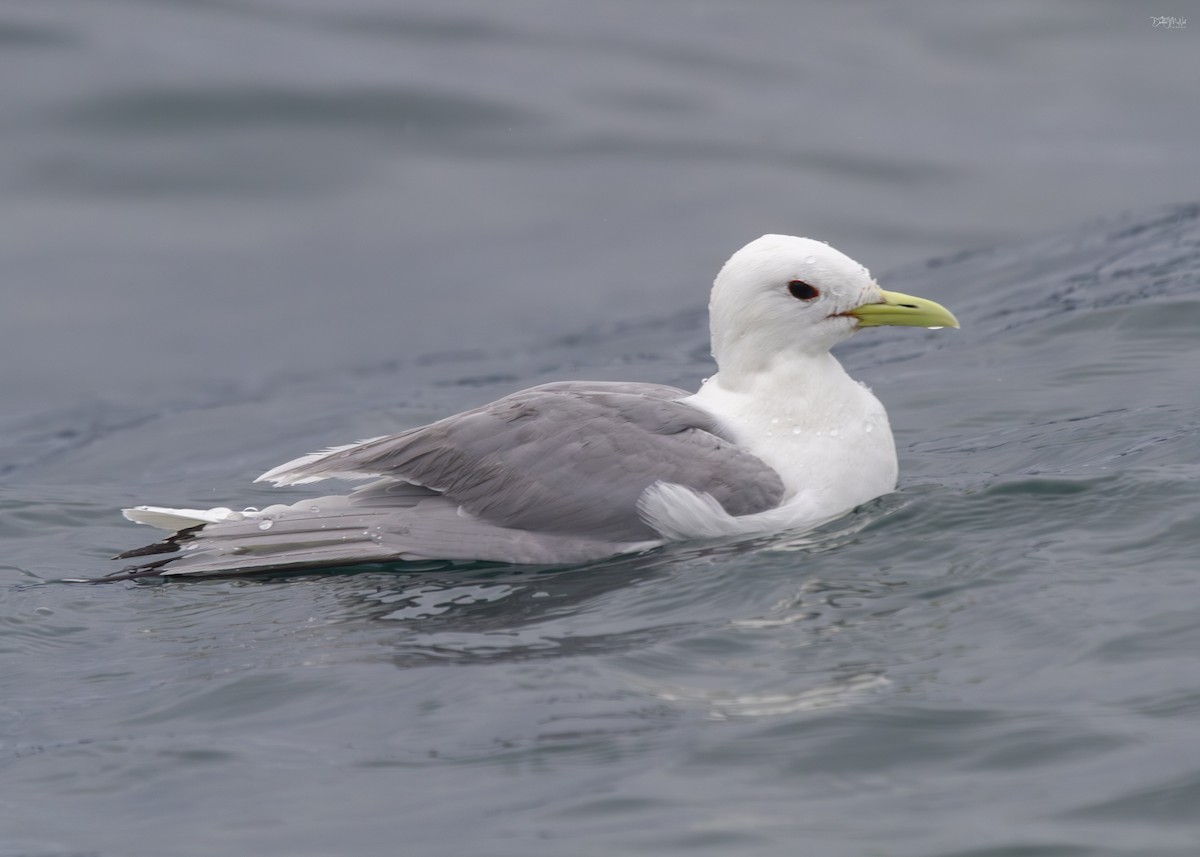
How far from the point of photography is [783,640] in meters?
7.12

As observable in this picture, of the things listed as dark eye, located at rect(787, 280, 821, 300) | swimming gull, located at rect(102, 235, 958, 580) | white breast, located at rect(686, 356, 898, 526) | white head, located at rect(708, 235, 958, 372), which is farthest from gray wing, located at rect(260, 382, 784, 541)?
dark eye, located at rect(787, 280, 821, 300)

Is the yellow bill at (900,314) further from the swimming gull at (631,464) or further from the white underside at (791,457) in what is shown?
the white underside at (791,457)

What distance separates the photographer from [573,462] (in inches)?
332

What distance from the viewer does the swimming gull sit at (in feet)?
27.5

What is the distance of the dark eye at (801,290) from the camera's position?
29.1 ft

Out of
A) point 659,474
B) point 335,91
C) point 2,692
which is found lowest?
point 2,692

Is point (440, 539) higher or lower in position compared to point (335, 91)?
lower

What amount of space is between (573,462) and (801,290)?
1522mm

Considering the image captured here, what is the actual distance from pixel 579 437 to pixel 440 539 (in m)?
0.84

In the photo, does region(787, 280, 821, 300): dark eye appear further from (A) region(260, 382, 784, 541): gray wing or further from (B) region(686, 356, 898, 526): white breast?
(A) region(260, 382, 784, 541): gray wing

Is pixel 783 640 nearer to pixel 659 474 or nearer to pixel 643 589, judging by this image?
pixel 643 589

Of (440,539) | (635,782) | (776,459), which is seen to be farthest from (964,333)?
(635,782)

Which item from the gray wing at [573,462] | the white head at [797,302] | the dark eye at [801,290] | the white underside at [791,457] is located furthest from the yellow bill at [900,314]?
the gray wing at [573,462]

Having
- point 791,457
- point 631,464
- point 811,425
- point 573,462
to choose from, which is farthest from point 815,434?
point 573,462
